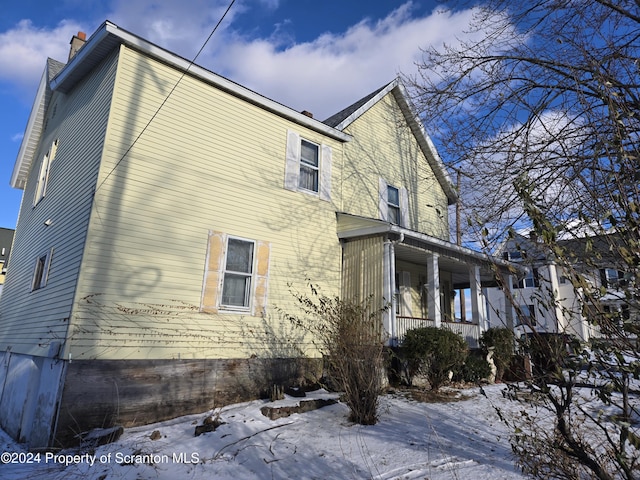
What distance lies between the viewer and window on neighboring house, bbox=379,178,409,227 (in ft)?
44.0

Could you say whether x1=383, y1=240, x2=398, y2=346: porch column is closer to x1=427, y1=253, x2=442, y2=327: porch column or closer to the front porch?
the front porch

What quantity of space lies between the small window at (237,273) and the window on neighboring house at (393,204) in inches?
219

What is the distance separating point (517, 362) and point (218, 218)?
877cm

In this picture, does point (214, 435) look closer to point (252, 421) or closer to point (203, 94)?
point (252, 421)

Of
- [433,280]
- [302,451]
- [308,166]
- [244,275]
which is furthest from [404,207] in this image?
[302,451]

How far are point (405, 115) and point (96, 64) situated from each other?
1051 cm

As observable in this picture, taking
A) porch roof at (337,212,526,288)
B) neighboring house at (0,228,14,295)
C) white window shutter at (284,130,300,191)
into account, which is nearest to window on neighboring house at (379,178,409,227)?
porch roof at (337,212,526,288)

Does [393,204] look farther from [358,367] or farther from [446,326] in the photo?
[358,367]

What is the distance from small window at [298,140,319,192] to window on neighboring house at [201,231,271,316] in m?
2.39

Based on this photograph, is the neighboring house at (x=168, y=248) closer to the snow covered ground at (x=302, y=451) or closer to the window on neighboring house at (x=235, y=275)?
the window on neighboring house at (x=235, y=275)

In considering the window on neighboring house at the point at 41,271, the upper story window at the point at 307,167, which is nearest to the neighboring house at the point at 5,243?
the window on neighboring house at the point at 41,271

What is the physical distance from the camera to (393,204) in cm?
1387

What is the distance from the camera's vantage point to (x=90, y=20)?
8797 mm

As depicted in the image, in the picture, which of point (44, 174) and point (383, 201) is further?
point (383, 201)
